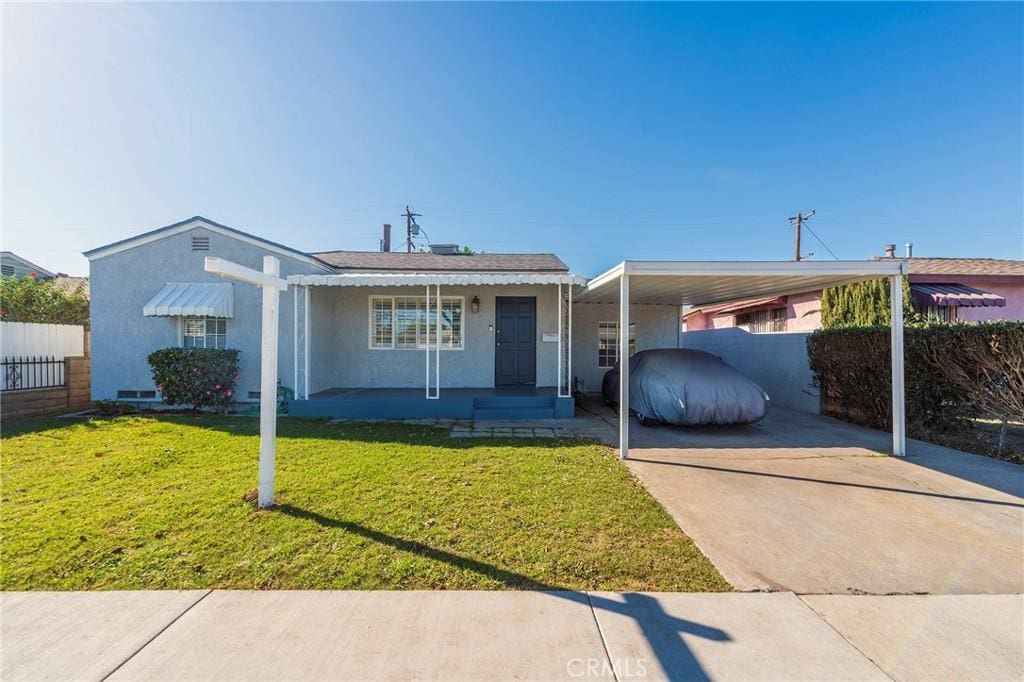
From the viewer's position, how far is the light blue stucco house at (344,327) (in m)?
8.96

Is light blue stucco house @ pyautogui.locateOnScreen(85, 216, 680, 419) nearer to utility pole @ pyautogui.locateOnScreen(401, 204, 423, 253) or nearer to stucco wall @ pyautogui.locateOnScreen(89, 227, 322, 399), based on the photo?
stucco wall @ pyautogui.locateOnScreen(89, 227, 322, 399)

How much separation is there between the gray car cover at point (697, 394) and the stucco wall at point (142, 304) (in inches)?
348

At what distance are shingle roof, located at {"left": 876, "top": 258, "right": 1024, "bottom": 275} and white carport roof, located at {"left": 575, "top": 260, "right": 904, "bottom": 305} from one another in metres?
10.2

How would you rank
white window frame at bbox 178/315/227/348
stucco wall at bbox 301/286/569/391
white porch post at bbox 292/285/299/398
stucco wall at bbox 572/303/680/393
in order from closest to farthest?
white porch post at bbox 292/285/299/398 < white window frame at bbox 178/315/227/348 < stucco wall at bbox 301/286/569/391 < stucco wall at bbox 572/303/680/393

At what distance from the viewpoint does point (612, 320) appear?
42.0ft

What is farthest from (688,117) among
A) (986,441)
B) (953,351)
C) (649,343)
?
(986,441)

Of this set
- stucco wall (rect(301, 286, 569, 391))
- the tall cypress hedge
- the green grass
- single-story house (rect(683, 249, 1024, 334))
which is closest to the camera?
the green grass

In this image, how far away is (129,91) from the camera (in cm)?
824

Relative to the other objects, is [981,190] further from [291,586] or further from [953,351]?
[291,586]

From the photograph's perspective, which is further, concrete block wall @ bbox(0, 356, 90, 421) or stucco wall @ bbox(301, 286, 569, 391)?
Answer: stucco wall @ bbox(301, 286, 569, 391)

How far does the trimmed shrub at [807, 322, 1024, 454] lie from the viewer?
20.6ft

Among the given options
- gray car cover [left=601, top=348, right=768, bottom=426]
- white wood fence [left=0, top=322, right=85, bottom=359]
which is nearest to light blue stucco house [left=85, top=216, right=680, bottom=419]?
white wood fence [left=0, top=322, right=85, bottom=359]

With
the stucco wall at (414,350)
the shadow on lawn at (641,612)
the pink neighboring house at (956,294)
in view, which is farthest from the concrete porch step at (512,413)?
the pink neighboring house at (956,294)

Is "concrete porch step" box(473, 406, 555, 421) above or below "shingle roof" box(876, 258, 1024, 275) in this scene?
below
